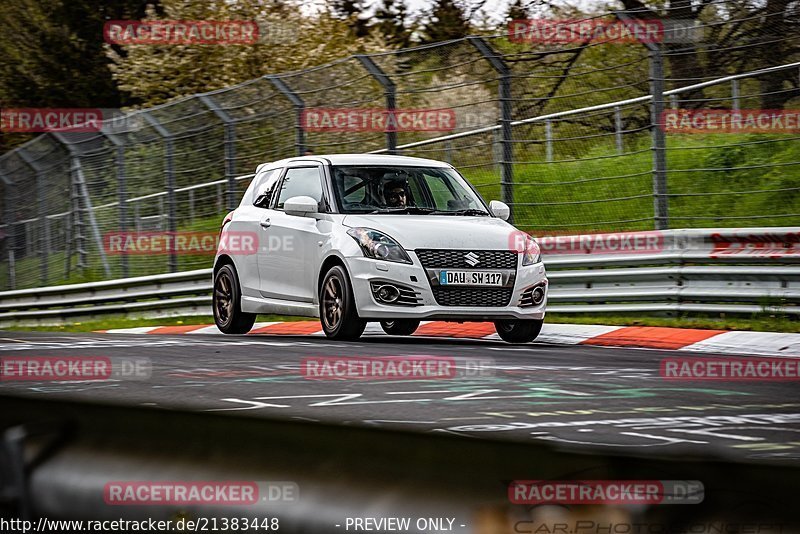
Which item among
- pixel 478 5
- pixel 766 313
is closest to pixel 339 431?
pixel 766 313

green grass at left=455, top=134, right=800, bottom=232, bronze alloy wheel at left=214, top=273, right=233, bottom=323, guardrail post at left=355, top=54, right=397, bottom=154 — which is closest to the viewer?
green grass at left=455, top=134, right=800, bottom=232

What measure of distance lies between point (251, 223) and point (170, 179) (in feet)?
21.8

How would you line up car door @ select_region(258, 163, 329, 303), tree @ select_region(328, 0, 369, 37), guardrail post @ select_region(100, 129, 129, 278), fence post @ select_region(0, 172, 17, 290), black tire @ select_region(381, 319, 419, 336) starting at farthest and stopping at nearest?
tree @ select_region(328, 0, 369, 37) < fence post @ select_region(0, 172, 17, 290) < guardrail post @ select_region(100, 129, 129, 278) < black tire @ select_region(381, 319, 419, 336) < car door @ select_region(258, 163, 329, 303)

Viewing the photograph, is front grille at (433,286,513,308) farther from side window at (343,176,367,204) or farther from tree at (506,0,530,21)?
tree at (506,0,530,21)

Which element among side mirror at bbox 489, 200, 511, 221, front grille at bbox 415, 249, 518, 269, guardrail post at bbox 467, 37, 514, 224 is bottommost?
front grille at bbox 415, 249, 518, 269

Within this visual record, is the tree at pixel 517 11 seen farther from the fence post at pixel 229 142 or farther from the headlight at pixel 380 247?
the headlight at pixel 380 247

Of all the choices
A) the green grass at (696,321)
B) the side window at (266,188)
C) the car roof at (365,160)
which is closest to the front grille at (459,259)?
the car roof at (365,160)

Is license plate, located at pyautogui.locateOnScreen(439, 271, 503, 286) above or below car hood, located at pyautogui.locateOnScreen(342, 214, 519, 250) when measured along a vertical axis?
below

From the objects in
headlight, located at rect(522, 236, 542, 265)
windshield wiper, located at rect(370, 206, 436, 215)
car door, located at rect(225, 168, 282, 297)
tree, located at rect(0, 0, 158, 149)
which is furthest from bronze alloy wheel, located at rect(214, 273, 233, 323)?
tree, located at rect(0, 0, 158, 149)

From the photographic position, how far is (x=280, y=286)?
454 inches

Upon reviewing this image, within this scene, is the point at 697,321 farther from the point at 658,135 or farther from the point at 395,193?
the point at 395,193

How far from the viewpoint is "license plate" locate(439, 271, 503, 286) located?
394 inches

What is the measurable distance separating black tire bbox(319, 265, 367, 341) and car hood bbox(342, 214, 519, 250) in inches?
18.6

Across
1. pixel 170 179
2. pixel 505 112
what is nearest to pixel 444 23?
pixel 170 179
